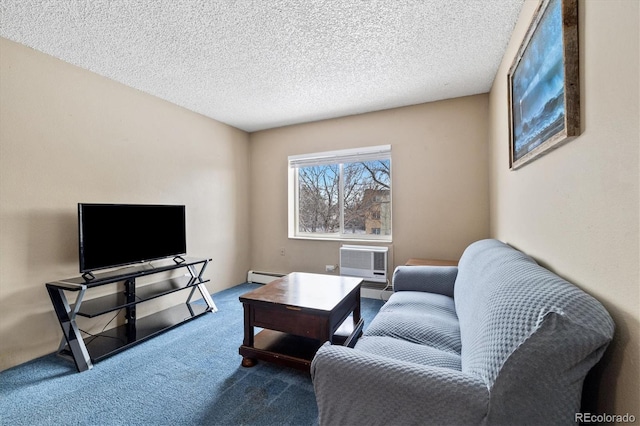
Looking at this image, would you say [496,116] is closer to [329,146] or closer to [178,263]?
[329,146]

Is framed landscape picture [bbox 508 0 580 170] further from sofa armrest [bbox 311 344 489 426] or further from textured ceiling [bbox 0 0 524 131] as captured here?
sofa armrest [bbox 311 344 489 426]

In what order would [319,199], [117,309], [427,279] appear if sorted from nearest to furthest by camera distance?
[117,309], [427,279], [319,199]

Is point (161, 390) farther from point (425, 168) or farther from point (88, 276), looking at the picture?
point (425, 168)

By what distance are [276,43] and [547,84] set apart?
1765mm

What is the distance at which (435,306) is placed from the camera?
6.37 ft

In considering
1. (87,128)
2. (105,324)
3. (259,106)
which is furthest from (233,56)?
(105,324)

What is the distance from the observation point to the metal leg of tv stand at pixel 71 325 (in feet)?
6.55

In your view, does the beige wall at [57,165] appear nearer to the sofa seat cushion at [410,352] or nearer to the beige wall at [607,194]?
the sofa seat cushion at [410,352]

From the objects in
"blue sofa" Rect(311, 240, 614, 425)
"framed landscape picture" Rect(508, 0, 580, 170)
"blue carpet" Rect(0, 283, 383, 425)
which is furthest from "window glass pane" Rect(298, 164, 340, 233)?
"blue sofa" Rect(311, 240, 614, 425)

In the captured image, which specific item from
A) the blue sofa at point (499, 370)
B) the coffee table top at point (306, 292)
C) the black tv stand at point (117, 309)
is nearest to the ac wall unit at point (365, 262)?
the coffee table top at point (306, 292)

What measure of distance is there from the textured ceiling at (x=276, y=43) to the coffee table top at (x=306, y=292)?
1.95 meters

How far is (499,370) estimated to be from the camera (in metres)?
0.77

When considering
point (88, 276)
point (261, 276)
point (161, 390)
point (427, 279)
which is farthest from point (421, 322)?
point (261, 276)

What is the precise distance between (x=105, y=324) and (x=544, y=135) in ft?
12.1
